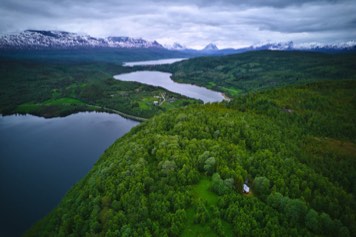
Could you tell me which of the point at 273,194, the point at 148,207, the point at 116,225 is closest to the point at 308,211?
the point at 273,194

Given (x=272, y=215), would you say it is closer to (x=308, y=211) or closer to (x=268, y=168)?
(x=308, y=211)

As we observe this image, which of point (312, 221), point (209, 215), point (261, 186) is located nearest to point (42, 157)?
point (209, 215)

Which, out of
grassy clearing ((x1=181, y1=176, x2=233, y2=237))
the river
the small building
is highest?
the small building

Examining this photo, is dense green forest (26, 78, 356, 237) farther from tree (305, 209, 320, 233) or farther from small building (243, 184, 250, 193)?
small building (243, 184, 250, 193)

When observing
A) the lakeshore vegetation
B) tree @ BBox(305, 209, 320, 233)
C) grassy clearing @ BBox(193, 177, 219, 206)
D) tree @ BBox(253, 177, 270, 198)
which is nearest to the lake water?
the lakeshore vegetation

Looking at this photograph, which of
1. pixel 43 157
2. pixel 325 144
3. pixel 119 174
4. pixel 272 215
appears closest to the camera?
pixel 272 215

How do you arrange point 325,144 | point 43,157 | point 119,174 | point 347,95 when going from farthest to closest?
point 347,95
point 43,157
point 325,144
point 119,174

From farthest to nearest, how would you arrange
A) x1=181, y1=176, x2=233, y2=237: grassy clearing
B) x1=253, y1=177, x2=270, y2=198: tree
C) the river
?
the river
x1=253, y1=177, x2=270, y2=198: tree
x1=181, y1=176, x2=233, y2=237: grassy clearing
